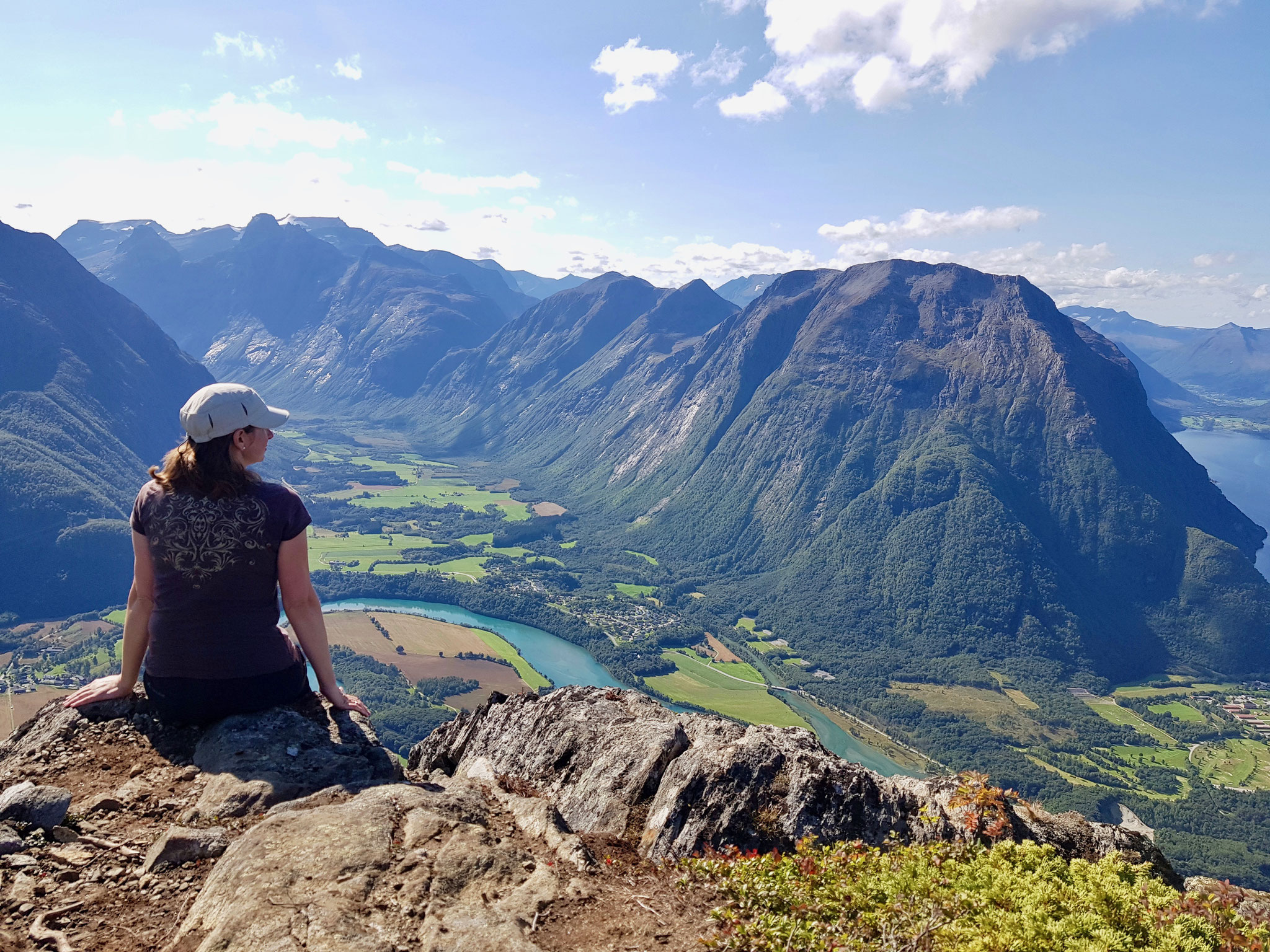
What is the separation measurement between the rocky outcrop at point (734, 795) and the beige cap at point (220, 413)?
7.46 metres

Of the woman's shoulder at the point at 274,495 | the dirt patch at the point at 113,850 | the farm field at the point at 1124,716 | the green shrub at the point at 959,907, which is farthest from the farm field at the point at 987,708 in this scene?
the woman's shoulder at the point at 274,495

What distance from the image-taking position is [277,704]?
9875mm

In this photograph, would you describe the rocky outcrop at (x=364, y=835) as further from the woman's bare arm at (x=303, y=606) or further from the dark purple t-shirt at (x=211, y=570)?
the dark purple t-shirt at (x=211, y=570)

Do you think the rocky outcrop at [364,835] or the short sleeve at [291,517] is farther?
the short sleeve at [291,517]

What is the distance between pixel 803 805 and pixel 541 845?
20.5ft

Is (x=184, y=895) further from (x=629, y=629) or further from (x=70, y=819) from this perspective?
(x=629, y=629)

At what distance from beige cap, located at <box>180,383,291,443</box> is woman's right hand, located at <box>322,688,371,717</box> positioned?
171 inches

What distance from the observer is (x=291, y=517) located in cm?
846

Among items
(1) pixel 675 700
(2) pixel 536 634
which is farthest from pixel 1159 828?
(2) pixel 536 634

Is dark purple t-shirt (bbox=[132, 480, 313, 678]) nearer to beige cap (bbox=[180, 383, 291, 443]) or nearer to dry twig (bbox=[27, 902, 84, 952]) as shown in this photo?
beige cap (bbox=[180, 383, 291, 443])

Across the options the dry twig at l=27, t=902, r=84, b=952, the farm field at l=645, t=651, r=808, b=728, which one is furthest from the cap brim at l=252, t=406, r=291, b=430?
the farm field at l=645, t=651, r=808, b=728

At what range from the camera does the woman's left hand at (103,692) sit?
9609 mm

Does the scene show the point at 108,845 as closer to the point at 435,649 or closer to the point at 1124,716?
the point at 435,649

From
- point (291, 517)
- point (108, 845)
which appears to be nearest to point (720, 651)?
point (291, 517)
